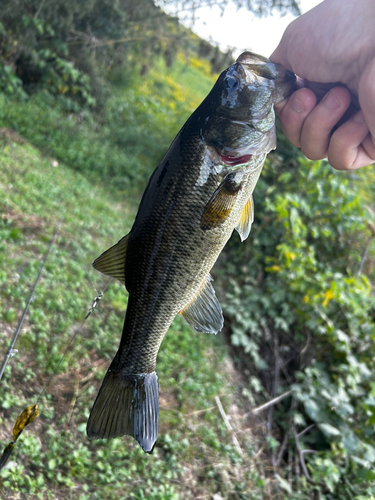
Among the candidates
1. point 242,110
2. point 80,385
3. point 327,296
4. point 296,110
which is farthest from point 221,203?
A: point 327,296

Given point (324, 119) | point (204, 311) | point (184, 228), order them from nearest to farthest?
point (184, 228)
point (204, 311)
point (324, 119)

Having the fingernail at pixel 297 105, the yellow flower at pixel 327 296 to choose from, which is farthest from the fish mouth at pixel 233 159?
the yellow flower at pixel 327 296

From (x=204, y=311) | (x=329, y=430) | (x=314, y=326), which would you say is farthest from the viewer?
(x=314, y=326)

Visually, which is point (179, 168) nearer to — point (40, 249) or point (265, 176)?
point (40, 249)

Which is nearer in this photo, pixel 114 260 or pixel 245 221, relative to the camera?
pixel 114 260

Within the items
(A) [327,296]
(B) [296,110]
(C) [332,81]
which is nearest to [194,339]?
(A) [327,296]

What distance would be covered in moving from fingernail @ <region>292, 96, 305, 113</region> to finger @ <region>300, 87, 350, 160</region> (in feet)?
0.17

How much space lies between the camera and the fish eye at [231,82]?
5.25 feet

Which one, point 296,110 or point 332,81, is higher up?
point 332,81

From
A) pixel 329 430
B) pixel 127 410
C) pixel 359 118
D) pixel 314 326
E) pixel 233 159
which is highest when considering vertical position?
pixel 359 118

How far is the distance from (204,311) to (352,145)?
1017 mm

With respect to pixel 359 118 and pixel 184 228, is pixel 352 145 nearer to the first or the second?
pixel 359 118

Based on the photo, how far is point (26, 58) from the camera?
8602 millimetres

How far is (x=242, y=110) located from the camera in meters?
1.62
